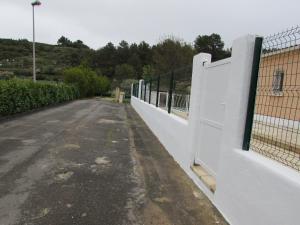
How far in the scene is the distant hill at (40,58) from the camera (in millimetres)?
59562

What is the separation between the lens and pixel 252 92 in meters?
3.06

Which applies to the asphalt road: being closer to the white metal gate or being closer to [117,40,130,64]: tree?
the white metal gate

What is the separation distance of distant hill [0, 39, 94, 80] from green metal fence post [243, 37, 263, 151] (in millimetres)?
55372

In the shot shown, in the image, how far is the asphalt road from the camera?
321 centimetres

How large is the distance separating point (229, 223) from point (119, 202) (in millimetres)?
1400

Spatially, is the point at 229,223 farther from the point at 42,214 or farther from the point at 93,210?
the point at 42,214

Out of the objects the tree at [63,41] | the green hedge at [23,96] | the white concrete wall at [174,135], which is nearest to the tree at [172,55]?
the green hedge at [23,96]

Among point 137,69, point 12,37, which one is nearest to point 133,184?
point 137,69

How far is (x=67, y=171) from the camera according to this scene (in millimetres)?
4734

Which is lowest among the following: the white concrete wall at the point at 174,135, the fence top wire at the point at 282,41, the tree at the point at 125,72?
the white concrete wall at the point at 174,135

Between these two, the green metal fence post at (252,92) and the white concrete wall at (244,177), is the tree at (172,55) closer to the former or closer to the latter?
the white concrete wall at (244,177)

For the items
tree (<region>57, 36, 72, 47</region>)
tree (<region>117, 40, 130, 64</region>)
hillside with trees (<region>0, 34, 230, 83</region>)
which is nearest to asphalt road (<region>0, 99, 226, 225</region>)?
hillside with trees (<region>0, 34, 230, 83</region>)

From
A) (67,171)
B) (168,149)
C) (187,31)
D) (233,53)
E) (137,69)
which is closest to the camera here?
(233,53)

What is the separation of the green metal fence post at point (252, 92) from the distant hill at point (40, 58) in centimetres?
5537
